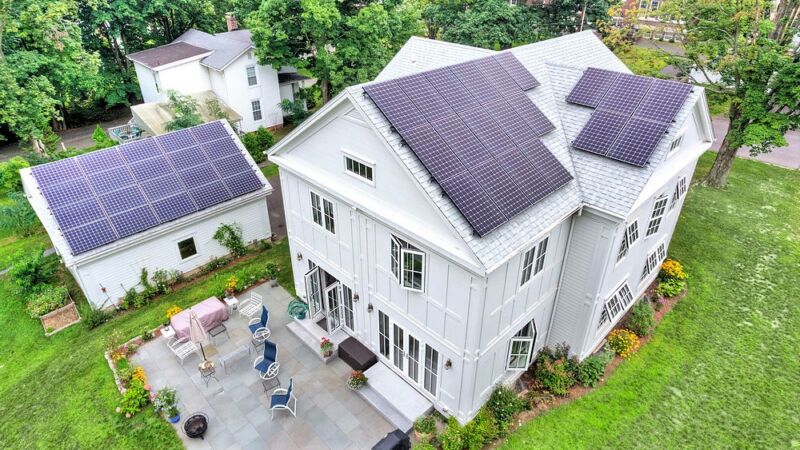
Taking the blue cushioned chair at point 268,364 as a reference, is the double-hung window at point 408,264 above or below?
above

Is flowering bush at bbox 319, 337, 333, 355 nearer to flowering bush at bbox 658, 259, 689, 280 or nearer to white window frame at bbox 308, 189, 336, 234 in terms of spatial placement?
white window frame at bbox 308, 189, 336, 234

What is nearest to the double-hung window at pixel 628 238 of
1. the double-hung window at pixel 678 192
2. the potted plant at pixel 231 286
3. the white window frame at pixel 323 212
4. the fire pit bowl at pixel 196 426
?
the double-hung window at pixel 678 192

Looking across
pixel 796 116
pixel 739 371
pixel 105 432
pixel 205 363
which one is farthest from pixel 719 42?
pixel 105 432

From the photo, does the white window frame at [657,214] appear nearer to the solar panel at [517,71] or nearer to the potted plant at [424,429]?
the solar panel at [517,71]

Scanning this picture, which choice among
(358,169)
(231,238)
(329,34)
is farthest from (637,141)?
(329,34)

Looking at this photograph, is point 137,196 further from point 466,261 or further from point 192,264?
point 466,261

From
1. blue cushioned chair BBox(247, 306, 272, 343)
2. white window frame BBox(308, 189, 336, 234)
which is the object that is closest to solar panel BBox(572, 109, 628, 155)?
white window frame BBox(308, 189, 336, 234)
